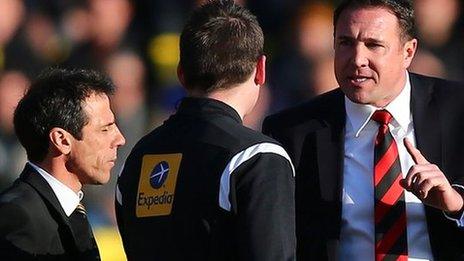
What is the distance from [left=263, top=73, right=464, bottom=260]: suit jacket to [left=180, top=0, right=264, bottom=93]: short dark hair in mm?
702

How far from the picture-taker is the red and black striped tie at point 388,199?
392 centimetres

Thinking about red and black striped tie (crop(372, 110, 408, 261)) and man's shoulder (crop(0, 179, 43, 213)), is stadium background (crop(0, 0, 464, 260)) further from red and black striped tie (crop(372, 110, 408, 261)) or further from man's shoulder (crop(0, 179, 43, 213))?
man's shoulder (crop(0, 179, 43, 213))

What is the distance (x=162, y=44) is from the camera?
292 inches

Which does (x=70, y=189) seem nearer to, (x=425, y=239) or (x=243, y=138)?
(x=243, y=138)

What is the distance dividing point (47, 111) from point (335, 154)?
38.2 inches

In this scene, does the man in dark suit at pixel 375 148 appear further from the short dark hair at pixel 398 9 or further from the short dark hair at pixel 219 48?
the short dark hair at pixel 219 48

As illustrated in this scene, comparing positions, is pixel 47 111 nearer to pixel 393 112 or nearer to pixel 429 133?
pixel 393 112

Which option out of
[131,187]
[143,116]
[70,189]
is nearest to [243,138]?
[131,187]

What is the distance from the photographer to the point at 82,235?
12.7ft

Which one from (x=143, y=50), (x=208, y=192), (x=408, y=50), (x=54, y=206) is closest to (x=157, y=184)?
(x=208, y=192)

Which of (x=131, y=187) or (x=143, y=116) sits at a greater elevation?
(x=131, y=187)

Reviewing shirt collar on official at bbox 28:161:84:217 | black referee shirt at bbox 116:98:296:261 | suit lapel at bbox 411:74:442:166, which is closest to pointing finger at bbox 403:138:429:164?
suit lapel at bbox 411:74:442:166

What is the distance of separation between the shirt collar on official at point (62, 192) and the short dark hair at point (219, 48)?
629 millimetres

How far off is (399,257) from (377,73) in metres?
0.61
